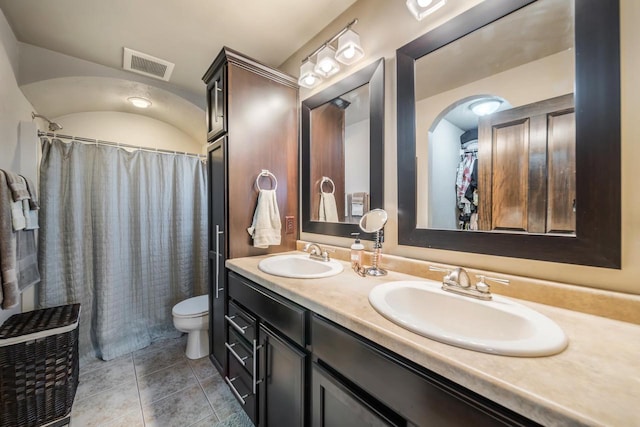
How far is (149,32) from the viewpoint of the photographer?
162cm

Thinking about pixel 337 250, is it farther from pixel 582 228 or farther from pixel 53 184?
pixel 53 184

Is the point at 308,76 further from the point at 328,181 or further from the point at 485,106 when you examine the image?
the point at 485,106

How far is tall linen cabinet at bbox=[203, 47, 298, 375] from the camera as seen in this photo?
1535 millimetres

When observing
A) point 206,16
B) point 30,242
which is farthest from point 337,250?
point 30,242

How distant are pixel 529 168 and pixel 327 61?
1.24 metres

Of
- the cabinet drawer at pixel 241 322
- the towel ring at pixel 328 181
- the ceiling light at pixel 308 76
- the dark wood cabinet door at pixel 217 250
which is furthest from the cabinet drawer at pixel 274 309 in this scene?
the ceiling light at pixel 308 76

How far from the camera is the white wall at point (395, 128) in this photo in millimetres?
693

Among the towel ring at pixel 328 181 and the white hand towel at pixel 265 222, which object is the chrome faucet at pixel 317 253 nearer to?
the white hand towel at pixel 265 222

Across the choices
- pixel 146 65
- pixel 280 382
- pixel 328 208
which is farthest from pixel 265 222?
pixel 146 65

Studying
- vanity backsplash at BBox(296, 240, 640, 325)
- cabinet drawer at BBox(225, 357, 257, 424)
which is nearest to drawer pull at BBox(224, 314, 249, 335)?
cabinet drawer at BBox(225, 357, 257, 424)

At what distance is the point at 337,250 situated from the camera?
58.6 inches

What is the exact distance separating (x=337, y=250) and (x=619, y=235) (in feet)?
3.64

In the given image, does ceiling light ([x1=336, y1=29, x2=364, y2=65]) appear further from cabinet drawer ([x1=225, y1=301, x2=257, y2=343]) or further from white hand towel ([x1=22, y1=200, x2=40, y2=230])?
white hand towel ([x1=22, y1=200, x2=40, y2=230])

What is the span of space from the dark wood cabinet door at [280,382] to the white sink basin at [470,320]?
419 mm
